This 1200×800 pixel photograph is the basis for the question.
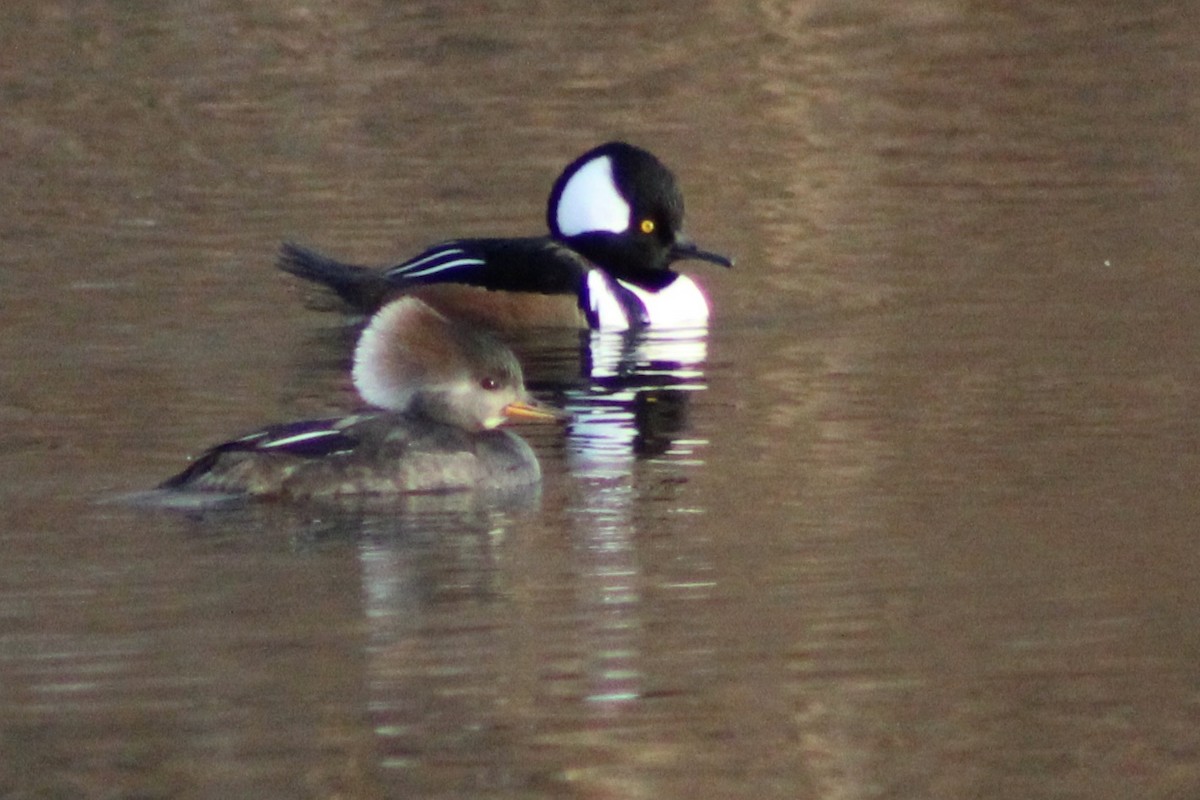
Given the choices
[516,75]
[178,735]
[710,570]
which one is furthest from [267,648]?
[516,75]

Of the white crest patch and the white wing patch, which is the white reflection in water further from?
the white crest patch

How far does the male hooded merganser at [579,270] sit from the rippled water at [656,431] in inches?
9.9

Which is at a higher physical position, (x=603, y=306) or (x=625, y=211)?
(x=625, y=211)

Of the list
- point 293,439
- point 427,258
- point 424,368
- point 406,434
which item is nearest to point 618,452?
point 424,368

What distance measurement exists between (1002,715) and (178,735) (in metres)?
1.99

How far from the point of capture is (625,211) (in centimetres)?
1344

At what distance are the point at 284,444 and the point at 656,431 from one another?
5.51ft

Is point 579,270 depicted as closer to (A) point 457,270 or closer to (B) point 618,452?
(A) point 457,270

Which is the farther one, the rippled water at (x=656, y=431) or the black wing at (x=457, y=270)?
the black wing at (x=457, y=270)

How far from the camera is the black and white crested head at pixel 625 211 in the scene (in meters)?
13.4

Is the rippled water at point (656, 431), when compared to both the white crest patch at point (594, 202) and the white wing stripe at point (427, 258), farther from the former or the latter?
the white crest patch at point (594, 202)

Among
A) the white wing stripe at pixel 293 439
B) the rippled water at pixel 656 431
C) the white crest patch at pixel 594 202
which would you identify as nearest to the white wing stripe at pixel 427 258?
the rippled water at pixel 656 431

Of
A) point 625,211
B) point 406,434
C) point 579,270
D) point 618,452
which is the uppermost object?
point 625,211

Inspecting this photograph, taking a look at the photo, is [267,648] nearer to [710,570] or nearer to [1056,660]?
[710,570]
